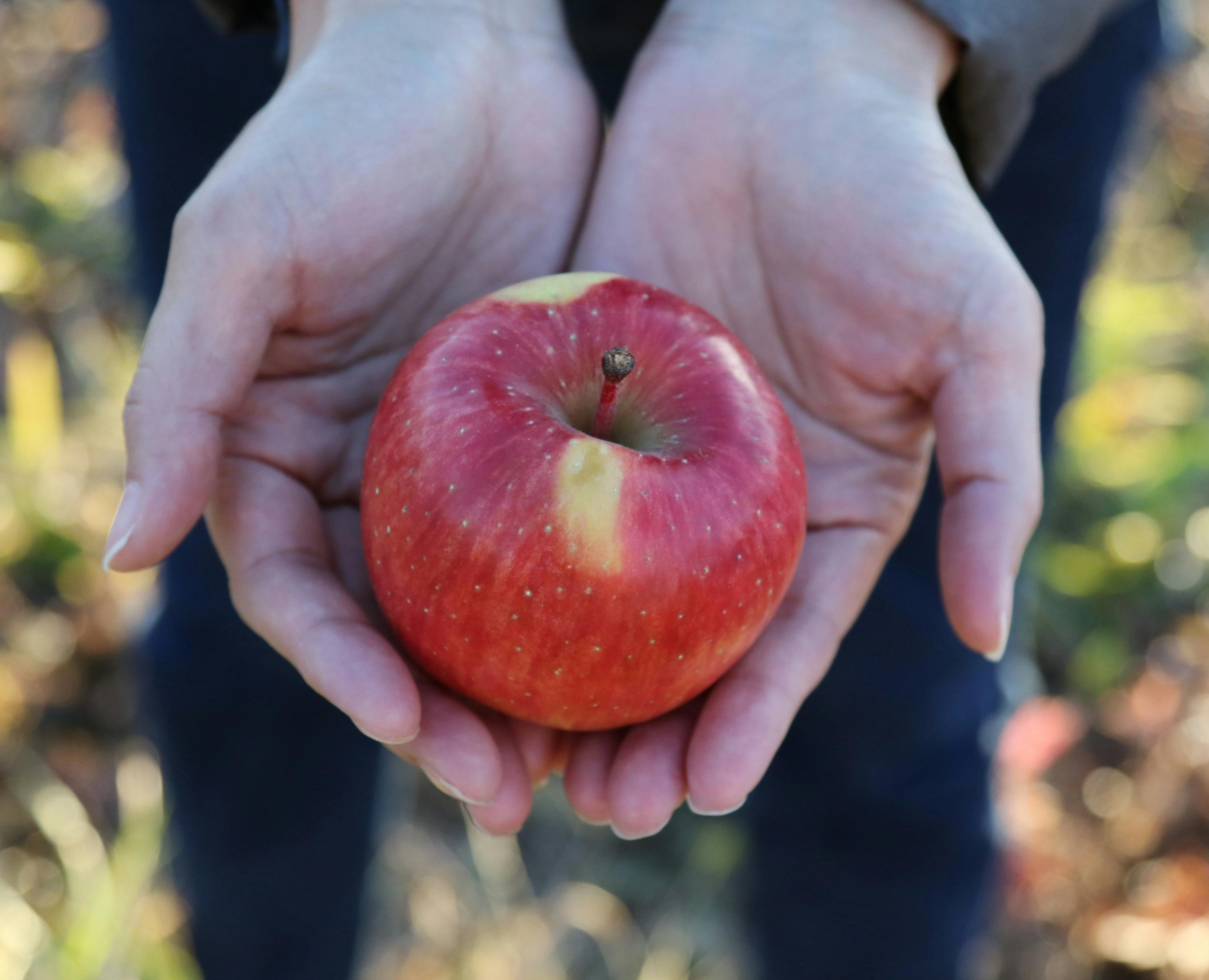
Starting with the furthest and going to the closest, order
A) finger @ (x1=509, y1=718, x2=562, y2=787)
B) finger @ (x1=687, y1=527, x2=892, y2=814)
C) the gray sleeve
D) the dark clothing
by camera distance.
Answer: the dark clothing < the gray sleeve < finger @ (x1=509, y1=718, x2=562, y2=787) < finger @ (x1=687, y1=527, x2=892, y2=814)

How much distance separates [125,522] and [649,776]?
69cm

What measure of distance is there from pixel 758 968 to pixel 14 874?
65.6 inches

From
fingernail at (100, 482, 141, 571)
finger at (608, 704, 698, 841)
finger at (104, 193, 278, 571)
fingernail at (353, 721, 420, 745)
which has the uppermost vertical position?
finger at (104, 193, 278, 571)

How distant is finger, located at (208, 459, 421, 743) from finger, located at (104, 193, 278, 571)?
8 cm

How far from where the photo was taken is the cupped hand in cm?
137

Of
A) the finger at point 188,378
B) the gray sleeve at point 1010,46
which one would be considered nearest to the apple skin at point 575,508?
the finger at point 188,378

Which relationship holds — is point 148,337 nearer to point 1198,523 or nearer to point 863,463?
point 863,463

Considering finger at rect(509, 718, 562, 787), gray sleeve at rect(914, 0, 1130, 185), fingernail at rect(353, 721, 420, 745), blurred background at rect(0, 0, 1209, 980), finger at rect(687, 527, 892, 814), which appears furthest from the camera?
blurred background at rect(0, 0, 1209, 980)

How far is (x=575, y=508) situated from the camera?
46.1 inches

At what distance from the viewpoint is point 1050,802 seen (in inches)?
103

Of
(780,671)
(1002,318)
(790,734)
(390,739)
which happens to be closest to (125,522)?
(390,739)

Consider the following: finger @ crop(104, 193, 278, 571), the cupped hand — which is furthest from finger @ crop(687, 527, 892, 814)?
finger @ crop(104, 193, 278, 571)

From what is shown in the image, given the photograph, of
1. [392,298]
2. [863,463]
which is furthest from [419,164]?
[863,463]

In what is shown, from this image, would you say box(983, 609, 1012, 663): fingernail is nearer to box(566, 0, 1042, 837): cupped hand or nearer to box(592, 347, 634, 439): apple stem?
box(566, 0, 1042, 837): cupped hand
